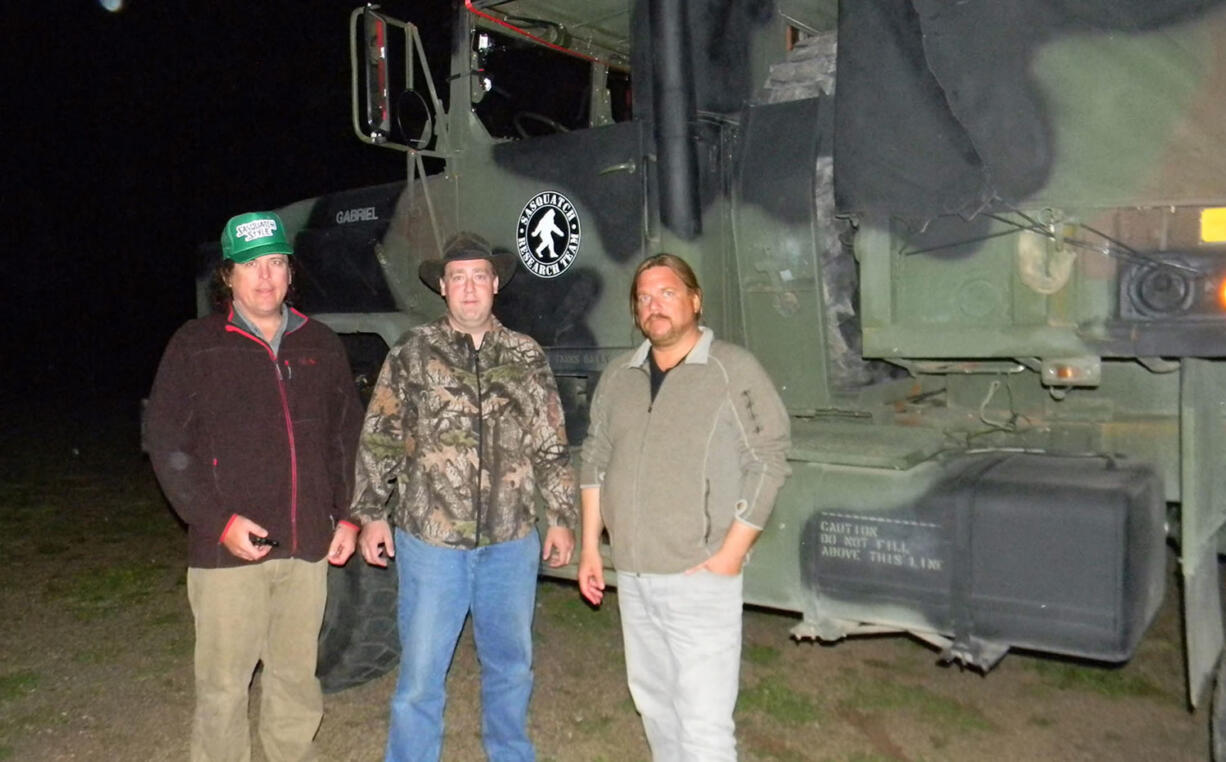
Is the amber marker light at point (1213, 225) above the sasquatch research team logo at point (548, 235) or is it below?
below

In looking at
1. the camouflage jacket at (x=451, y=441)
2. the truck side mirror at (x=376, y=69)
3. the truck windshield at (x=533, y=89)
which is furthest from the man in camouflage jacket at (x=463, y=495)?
the truck windshield at (x=533, y=89)

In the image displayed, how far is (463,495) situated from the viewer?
3.02m

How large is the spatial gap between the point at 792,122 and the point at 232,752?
8.84 ft

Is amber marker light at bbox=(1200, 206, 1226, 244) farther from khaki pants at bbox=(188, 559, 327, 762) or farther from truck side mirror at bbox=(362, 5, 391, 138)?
truck side mirror at bbox=(362, 5, 391, 138)

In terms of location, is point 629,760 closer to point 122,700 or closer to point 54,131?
point 122,700

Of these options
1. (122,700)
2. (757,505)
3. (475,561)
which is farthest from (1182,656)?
(122,700)

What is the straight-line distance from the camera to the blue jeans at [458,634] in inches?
119

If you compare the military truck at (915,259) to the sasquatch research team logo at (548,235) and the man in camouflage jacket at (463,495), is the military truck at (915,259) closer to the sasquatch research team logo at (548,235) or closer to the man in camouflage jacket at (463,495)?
the sasquatch research team logo at (548,235)

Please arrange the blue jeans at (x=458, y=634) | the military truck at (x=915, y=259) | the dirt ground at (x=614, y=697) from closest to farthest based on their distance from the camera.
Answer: the military truck at (x=915, y=259) → the blue jeans at (x=458, y=634) → the dirt ground at (x=614, y=697)

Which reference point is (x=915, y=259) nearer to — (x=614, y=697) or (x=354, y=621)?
(x=614, y=697)

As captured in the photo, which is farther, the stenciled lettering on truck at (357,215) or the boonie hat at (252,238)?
the stenciled lettering on truck at (357,215)

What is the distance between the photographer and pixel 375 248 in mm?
4570

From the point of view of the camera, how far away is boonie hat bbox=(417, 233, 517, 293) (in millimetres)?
3055

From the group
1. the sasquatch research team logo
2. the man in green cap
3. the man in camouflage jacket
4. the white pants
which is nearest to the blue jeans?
the man in camouflage jacket
